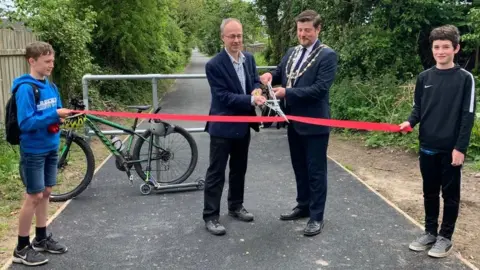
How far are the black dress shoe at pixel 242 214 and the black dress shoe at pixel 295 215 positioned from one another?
32cm

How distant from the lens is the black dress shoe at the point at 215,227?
4434 millimetres

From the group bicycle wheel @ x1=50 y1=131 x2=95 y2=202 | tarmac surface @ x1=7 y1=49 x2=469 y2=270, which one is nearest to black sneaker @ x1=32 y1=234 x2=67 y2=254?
tarmac surface @ x1=7 y1=49 x2=469 y2=270

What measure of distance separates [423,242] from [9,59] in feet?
23.0

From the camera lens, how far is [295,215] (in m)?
4.84

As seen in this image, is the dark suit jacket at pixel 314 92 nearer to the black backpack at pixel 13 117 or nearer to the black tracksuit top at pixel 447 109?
the black tracksuit top at pixel 447 109

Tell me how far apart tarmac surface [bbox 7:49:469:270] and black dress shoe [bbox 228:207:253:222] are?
2.7 inches

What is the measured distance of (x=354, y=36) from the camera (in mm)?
11852

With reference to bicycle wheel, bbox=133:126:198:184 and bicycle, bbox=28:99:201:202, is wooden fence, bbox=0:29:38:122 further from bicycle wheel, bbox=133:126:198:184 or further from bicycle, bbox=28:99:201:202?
bicycle wheel, bbox=133:126:198:184

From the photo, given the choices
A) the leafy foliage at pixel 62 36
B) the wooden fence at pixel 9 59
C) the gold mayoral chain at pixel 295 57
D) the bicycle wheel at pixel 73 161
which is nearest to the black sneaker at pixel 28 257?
the bicycle wheel at pixel 73 161

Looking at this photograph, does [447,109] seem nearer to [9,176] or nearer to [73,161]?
[73,161]

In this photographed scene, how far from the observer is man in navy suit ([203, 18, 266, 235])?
429cm

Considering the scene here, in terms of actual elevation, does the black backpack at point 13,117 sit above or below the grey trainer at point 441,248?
above

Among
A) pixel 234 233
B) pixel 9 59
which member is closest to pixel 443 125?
pixel 234 233

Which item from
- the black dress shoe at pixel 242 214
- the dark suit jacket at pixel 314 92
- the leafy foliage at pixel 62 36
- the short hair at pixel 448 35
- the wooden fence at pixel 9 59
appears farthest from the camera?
the leafy foliage at pixel 62 36
